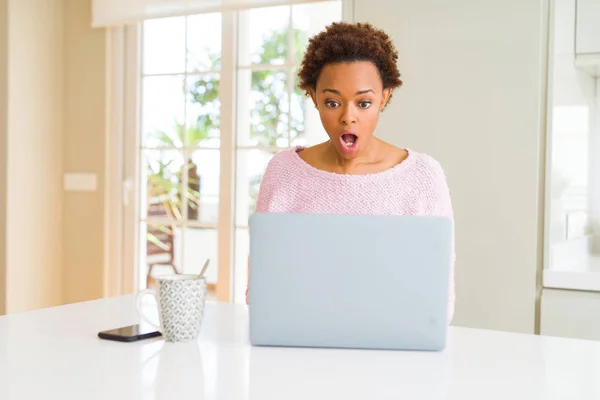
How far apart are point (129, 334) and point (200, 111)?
2680 mm

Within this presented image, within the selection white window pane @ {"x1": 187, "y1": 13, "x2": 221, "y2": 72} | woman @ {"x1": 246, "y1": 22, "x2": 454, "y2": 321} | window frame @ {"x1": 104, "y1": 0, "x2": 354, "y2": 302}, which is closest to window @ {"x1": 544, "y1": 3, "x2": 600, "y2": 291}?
woman @ {"x1": 246, "y1": 22, "x2": 454, "y2": 321}

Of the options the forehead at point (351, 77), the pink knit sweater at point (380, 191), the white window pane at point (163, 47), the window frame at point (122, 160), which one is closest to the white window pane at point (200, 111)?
the white window pane at point (163, 47)

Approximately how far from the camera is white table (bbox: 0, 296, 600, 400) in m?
1.02

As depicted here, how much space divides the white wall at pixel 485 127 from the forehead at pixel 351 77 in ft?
3.22

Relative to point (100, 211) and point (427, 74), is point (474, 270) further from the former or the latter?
point (100, 211)

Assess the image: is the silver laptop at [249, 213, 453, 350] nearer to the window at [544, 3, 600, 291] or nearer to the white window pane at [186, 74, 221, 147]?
the window at [544, 3, 600, 291]

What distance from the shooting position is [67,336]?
1341 mm

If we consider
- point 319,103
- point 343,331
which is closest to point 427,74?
point 319,103

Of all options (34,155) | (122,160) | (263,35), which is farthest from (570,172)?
(263,35)

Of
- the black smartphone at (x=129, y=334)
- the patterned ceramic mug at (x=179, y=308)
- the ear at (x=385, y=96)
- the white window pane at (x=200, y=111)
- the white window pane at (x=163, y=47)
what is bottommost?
the black smartphone at (x=129, y=334)

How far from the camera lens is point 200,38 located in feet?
12.7

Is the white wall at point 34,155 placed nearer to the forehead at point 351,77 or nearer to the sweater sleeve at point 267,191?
the sweater sleeve at point 267,191

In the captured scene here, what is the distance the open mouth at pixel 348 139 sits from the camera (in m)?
1.61

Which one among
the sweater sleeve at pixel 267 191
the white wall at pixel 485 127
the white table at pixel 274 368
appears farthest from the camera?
the white wall at pixel 485 127
